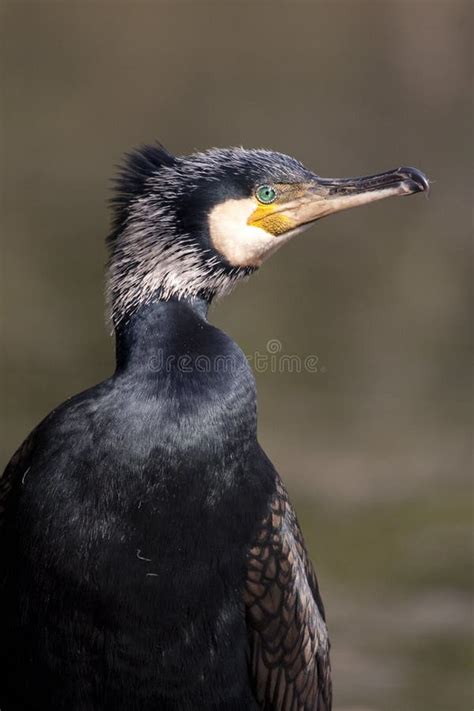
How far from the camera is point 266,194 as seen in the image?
13.4ft

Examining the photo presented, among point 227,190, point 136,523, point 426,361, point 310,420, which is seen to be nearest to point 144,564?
point 136,523

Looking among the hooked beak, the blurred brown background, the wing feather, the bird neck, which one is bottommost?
the wing feather

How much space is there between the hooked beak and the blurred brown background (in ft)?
16.5

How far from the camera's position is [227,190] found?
157 inches

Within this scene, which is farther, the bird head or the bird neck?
the bird head

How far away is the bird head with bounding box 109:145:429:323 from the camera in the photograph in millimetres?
3939

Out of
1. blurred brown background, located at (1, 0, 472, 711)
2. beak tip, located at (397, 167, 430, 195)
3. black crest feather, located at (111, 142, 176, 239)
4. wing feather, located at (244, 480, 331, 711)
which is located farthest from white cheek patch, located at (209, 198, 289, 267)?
blurred brown background, located at (1, 0, 472, 711)

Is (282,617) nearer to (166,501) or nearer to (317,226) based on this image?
(166,501)

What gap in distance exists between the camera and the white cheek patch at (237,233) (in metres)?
3.99

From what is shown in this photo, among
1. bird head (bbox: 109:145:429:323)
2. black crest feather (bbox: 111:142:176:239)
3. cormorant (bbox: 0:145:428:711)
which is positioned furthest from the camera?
black crest feather (bbox: 111:142:176:239)

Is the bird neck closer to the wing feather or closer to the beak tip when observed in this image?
the wing feather

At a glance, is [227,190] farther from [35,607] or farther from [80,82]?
[80,82]

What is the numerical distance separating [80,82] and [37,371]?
2.73 metres

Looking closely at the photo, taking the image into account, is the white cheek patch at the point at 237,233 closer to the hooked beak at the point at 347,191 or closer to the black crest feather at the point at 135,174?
the hooked beak at the point at 347,191
